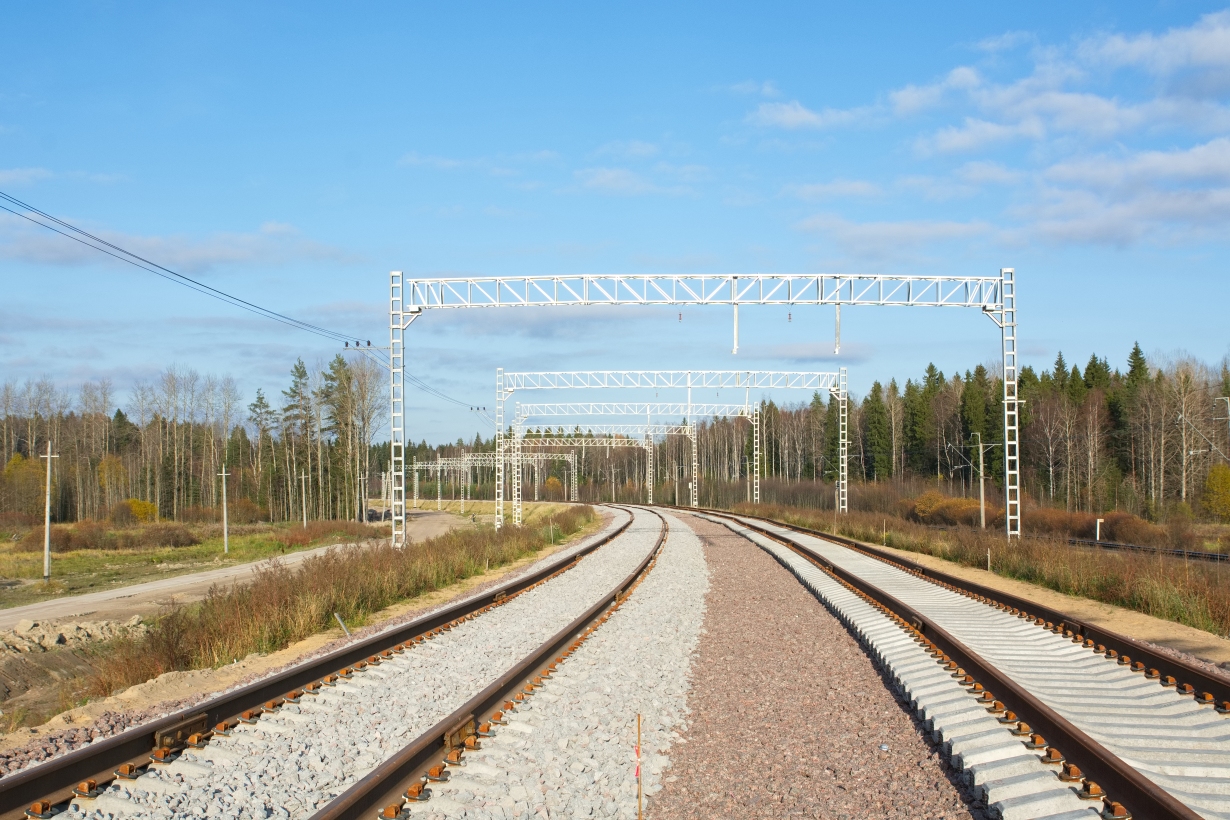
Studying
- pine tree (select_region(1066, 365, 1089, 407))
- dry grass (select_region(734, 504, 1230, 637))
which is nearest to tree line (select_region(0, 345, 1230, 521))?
pine tree (select_region(1066, 365, 1089, 407))

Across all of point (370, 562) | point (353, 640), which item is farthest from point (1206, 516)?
point (353, 640)

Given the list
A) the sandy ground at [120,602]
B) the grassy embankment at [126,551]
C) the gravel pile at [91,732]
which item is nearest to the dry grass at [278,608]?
the gravel pile at [91,732]

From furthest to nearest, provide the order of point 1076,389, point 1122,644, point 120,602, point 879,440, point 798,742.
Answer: point 879,440 < point 1076,389 < point 120,602 < point 1122,644 < point 798,742

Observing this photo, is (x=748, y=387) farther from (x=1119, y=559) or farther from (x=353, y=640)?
(x=353, y=640)

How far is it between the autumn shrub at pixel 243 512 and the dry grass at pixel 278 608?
66.2 metres

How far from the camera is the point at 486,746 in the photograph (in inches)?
254

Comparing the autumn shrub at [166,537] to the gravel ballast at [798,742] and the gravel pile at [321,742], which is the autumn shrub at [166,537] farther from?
the gravel ballast at [798,742]

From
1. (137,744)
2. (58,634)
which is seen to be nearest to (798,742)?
(137,744)

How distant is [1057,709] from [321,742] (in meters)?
5.72

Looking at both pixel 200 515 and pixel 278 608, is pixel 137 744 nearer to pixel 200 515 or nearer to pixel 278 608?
pixel 278 608

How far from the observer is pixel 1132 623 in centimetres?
1357

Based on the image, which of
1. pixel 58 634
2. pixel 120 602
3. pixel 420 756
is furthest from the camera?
pixel 120 602

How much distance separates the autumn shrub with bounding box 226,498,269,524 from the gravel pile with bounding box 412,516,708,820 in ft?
255

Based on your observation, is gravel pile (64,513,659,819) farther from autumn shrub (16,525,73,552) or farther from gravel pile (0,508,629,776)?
autumn shrub (16,525,73,552)
